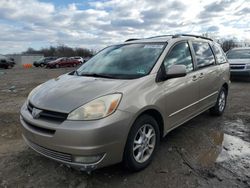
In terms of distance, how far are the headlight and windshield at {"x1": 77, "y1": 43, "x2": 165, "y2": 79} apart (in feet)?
2.16

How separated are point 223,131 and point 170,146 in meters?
1.44

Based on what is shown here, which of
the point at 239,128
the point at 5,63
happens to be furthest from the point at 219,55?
the point at 5,63

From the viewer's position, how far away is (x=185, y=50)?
452 cm

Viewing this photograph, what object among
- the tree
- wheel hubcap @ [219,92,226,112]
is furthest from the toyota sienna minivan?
the tree

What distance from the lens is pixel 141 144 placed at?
3350mm

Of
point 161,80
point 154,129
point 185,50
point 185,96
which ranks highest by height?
point 185,50

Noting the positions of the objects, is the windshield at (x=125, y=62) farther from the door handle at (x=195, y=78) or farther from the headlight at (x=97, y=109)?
the door handle at (x=195, y=78)

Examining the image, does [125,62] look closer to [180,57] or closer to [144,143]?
[180,57]

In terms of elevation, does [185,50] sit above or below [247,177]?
above

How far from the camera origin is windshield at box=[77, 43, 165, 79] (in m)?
3.74

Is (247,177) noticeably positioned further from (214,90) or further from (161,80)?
(214,90)

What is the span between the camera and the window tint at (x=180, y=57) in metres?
4.01

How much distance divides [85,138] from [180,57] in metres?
2.34

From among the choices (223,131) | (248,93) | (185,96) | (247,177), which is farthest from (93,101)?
(248,93)
